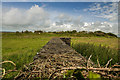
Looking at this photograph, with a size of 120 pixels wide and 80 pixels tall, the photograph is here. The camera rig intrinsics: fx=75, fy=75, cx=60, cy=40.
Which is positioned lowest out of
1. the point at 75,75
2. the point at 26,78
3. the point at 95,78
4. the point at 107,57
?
the point at 107,57

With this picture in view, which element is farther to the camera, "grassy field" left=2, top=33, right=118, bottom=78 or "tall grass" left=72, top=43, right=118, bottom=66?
"grassy field" left=2, top=33, right=118, bottom=78

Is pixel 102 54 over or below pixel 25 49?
over

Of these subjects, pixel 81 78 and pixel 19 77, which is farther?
pixel 19 77

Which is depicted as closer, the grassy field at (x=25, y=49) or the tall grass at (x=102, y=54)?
the tall grass at (x=102, y=54)

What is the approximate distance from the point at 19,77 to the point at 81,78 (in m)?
0.79

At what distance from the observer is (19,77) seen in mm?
981

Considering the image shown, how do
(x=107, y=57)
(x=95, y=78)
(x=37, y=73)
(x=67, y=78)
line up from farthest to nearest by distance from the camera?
(x=107, y=57), (x=37, y=73), (x=67, y=78), (x=95, y=78)

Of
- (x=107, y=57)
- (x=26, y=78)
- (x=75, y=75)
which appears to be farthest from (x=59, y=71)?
(x=107, y=57)

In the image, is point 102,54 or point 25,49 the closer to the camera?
point 102,54

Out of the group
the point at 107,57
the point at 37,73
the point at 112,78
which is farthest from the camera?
the point at 107,57

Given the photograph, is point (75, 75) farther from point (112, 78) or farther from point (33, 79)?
point (33, 79)

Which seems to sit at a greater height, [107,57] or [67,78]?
→ [67,78]

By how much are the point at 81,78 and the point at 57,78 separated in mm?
A: 309

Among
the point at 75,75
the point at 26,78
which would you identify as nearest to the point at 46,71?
the point at 26,78
